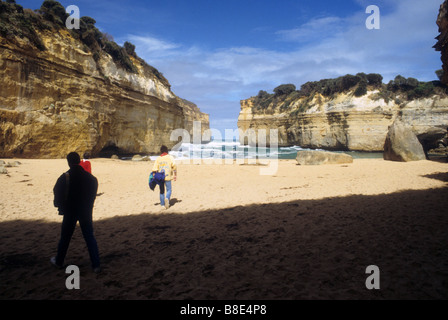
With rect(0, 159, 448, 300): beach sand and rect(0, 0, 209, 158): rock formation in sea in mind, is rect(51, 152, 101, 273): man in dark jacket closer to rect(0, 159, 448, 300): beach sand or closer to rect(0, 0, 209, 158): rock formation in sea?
rect(0, 159, 448, 300): beach sand

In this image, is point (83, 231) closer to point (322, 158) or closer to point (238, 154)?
point (322, 158)

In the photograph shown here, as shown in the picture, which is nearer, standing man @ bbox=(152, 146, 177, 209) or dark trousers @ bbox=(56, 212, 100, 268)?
dark trousers @ bbox=(56, 212, 100, 268)

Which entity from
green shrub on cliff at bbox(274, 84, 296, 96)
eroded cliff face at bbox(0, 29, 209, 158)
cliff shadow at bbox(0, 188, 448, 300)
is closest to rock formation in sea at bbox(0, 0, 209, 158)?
eroded cliff face at bbox(0, 29, 209, 158)

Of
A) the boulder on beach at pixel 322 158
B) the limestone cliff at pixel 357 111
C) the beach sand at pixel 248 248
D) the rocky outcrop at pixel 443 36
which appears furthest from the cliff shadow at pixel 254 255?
the limestone cliff at pixel 357 111

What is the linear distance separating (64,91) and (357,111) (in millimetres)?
37613

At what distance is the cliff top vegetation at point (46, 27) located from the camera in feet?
46.1

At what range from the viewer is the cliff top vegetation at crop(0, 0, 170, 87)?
14062mm

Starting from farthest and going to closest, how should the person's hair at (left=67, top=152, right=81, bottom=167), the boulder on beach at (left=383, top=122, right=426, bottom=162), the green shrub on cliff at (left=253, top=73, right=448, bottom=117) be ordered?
the green shrub on cliff at (left=253, top=73, right=448, bottom=117), the boulder on beach at (left=383, top=122, right=426, bottom=162), the person's hair at (left=67, top=152, right=81, bottom=167)

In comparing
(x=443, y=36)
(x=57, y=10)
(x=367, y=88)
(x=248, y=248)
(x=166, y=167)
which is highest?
(x=57, y=10)

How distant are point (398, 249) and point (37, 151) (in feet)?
63.8

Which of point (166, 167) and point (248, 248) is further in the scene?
point (166, 167)

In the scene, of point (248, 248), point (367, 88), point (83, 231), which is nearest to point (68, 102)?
point (83, 231)

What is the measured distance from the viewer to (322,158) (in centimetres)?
1644

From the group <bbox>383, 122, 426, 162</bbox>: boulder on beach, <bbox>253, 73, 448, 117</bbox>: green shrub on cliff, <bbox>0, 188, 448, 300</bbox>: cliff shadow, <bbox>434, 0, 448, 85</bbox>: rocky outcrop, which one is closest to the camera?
<bbox>0, 188, 448, 300</bbox>: cliff shadow
